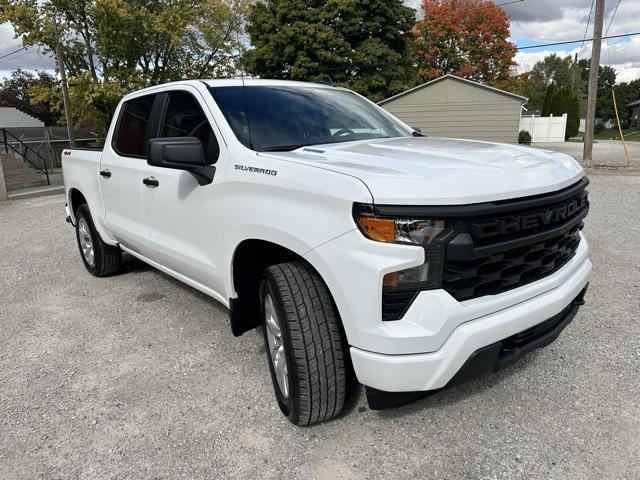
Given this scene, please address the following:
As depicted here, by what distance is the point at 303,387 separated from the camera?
2275mm

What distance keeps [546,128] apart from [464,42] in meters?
8.95

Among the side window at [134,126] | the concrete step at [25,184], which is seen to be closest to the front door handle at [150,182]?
the side window at [134,126]

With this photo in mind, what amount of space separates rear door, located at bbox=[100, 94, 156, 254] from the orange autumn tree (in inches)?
1396

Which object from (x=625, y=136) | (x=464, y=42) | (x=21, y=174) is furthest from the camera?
(x=625, y=136)

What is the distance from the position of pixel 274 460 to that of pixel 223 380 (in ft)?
2.79

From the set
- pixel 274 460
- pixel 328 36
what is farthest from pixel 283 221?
pixel 328 36

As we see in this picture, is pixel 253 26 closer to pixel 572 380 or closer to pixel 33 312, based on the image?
pixel 33 312

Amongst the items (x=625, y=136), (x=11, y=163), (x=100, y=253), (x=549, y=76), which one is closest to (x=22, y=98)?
(x=11, y=163)

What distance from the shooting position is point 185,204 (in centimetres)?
314

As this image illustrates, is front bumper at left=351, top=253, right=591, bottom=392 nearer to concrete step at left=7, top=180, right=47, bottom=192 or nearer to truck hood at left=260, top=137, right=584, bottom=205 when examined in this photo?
truck hood at left=260, top=137, right=584, bottom=205

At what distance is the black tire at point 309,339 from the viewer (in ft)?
7.26

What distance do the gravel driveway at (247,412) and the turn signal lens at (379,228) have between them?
3.56ft

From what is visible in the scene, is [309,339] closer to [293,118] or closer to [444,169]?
[444,169]

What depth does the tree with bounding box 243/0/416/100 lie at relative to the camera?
25.6 m
